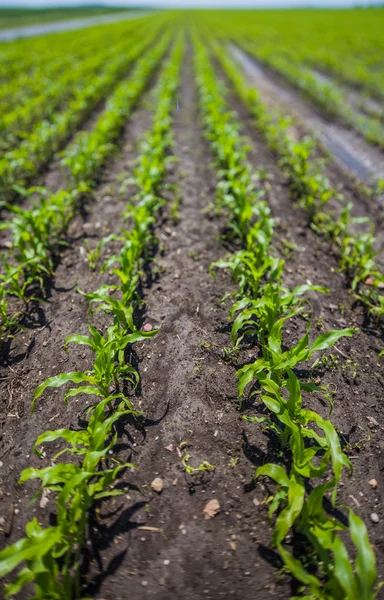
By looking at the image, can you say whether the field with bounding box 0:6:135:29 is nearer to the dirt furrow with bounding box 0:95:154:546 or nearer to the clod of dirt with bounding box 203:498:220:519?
the dirt furrow with bounding box 0:95:154:546

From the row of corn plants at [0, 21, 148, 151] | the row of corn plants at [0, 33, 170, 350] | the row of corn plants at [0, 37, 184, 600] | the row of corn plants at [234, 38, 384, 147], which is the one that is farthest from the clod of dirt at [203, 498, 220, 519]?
the row of corn plants at [234, 38, 384, 147]

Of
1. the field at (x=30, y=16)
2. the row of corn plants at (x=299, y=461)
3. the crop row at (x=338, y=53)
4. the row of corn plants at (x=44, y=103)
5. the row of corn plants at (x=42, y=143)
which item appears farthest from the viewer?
the field at (x=30, y=16)

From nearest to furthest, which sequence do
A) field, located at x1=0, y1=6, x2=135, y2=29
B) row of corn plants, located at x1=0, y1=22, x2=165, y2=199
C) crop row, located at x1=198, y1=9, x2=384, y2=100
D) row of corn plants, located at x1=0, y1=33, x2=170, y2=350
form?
1. row of corn plants, located at x1=0, y1=33, x2=170, y2=350
2. row of corn plants, located at x1=0, y1=22, x2=165, y2=199
3. crop row, located at x1=198, y1=9, x2=384, y2=100
4. field, located at x1=0, y1=6, x2=135, y2=29

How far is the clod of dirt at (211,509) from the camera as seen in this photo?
2.01m

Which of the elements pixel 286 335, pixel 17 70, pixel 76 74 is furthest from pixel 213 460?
pixel 17 70

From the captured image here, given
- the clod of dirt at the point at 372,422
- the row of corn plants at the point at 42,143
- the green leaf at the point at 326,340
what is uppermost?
the row of corn plants at the point at 42,143

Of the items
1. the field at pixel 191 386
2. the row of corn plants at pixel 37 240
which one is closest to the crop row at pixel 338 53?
the field at pixel 191 386

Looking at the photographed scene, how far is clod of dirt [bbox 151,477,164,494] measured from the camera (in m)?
2.11

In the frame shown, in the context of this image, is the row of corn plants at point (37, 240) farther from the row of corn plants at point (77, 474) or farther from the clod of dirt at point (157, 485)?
the clod of dirt at point (157, 485)

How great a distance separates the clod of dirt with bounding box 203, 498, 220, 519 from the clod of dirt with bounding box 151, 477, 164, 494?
0.91ft

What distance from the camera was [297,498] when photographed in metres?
1.79

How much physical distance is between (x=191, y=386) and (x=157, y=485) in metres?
0.73

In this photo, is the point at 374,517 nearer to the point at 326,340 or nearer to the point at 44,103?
the point at 326,340

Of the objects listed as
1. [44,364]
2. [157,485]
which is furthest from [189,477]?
[44,364]
